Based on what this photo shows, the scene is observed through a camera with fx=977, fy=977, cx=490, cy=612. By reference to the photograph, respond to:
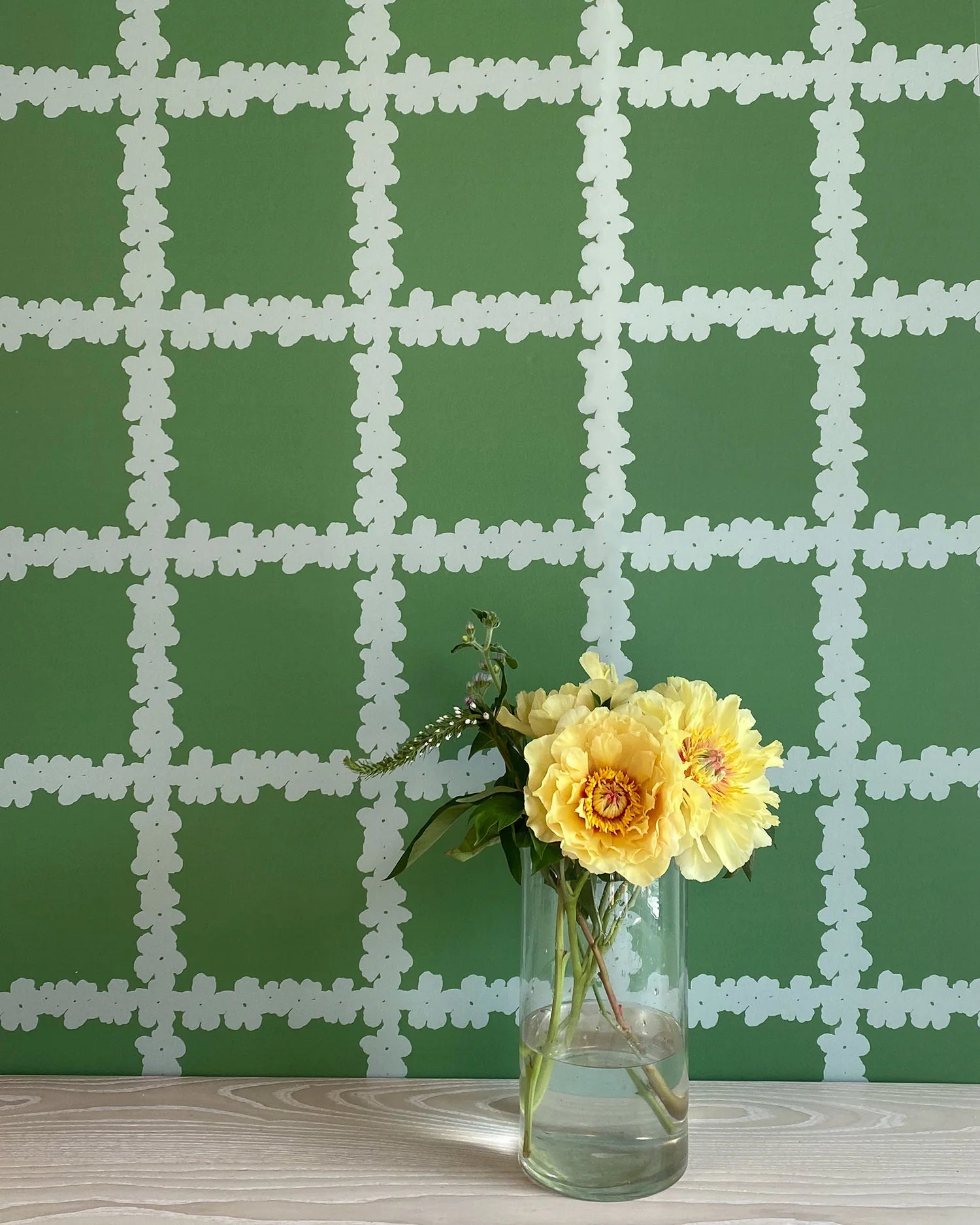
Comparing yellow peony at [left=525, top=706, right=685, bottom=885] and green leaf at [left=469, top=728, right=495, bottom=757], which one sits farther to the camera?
green leaf at [left=469, top=728, right=495, bottom=757]

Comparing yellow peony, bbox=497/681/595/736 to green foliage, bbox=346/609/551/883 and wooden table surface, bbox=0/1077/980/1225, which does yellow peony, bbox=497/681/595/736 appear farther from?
wooden table surface, bbox=0/1077/980/1225

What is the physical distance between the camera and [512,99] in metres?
0.90

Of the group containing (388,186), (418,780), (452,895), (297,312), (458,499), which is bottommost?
(452,895)

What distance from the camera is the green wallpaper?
889 millimetres

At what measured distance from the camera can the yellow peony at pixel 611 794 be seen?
2.19 feet

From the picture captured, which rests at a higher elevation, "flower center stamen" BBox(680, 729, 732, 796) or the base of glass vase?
"flower center stamen" BBox(680, 729, 732, 796)

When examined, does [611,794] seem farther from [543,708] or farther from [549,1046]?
[549,1046]

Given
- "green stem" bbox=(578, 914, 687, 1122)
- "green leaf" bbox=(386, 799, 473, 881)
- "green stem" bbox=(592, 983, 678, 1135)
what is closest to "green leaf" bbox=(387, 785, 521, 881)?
"green leaf" bbox=(386, 799, 473, 881)

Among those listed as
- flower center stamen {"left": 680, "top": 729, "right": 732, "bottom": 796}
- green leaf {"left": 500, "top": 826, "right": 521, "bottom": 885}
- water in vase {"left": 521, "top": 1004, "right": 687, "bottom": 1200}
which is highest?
flower center stamen {"left": 680, "top": 729, "right": 732, "bottom": 796}

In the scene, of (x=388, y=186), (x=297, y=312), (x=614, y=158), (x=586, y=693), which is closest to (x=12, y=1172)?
(x=586, y=693)

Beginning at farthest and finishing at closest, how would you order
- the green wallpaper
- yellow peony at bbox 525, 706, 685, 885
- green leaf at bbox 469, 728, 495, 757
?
the green wallpaper
green leaf at bbox 469, 728, 495, 757
yellow peony at bbox 525, 706, 685, 885

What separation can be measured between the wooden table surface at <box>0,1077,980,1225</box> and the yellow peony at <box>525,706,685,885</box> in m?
0.27

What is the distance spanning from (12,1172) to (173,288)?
757 millimetres

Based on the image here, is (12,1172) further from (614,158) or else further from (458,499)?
(614,158)
